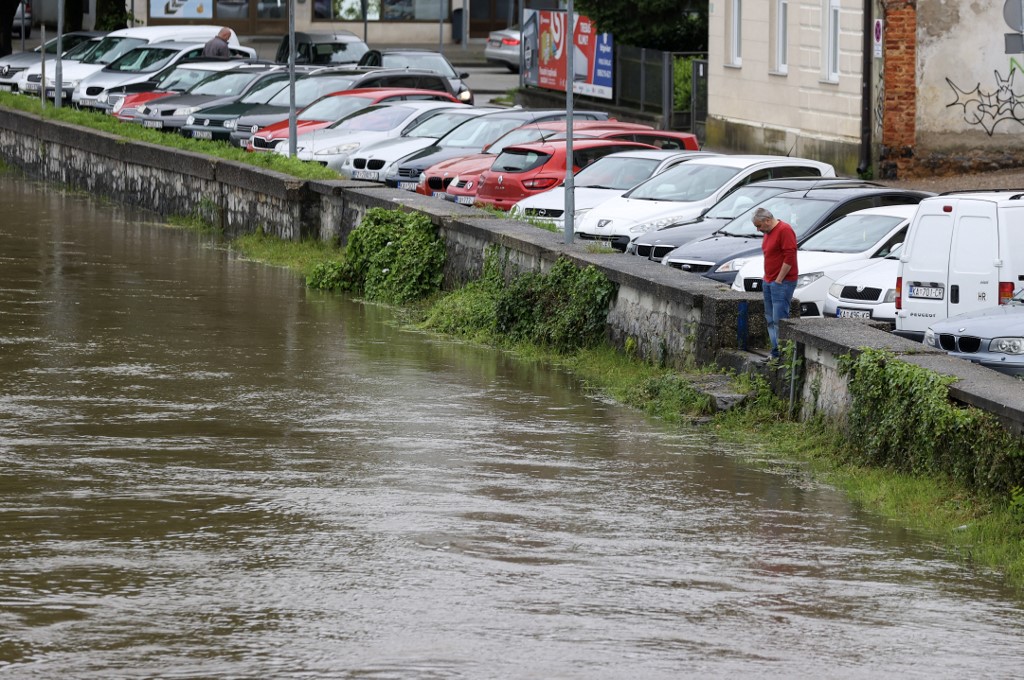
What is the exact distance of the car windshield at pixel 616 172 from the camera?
24266 mm

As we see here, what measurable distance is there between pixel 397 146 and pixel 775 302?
15.2 meters

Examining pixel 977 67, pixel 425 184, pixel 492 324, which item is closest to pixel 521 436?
pixel 492 324

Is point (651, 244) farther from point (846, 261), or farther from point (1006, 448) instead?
point (1006, 448)

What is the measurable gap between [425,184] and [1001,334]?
1407 cm

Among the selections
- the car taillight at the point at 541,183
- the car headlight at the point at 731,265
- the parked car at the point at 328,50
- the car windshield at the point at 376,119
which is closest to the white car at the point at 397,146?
the car windshield at the point at 376,119

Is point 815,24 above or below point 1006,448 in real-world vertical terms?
above

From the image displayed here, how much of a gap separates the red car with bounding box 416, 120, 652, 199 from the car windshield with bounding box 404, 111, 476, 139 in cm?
197

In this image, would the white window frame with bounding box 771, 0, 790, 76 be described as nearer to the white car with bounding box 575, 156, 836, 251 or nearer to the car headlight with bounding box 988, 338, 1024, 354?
the white car with bounding box 575, 156, 836, 251

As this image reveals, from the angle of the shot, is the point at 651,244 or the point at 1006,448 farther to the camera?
the point at 651,244

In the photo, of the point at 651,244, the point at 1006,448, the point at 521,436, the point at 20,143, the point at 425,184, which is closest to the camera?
the point at 1006,448

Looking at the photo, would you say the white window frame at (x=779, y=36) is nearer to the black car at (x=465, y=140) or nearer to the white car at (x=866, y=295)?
the black car at (x=465, y=140)

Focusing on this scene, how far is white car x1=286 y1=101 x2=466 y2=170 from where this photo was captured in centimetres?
3016

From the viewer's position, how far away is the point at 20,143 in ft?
121

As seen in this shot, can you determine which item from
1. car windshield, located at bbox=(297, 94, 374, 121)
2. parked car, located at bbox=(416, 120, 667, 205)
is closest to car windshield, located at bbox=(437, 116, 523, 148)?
parked car, located at bbox=(416, 120, 667, 205)
